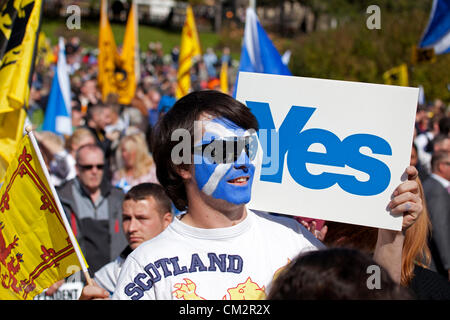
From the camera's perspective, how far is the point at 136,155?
6.04 metres

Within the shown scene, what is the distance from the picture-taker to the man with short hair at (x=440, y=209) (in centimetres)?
468

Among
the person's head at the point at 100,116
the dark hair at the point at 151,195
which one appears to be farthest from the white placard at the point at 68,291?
the person's head at the point at 100,116

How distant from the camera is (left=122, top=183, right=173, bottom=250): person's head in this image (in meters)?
3.78

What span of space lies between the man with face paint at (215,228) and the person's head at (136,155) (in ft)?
11.9

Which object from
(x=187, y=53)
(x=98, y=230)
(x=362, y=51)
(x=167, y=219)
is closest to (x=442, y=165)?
(x=167, y=219)

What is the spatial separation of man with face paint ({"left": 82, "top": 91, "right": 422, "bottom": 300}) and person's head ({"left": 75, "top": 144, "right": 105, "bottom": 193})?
2912 mm

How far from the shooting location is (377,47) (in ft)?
65.6

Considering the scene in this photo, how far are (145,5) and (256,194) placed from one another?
2039 inches

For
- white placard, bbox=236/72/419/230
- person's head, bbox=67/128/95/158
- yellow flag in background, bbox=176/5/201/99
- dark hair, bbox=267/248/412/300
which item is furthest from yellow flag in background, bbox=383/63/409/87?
dark hair, bbox=267/248/412/300

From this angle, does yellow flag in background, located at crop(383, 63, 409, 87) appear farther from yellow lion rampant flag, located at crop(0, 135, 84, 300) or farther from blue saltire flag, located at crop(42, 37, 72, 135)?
yellow lion rampant flag, located at crop(0, 135, 84, 300)

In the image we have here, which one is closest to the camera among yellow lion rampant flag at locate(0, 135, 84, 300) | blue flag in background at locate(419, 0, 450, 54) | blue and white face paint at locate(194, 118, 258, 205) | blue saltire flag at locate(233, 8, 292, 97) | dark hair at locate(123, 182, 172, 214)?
blue and white face paint at locate(194, 118, 258, 205)
